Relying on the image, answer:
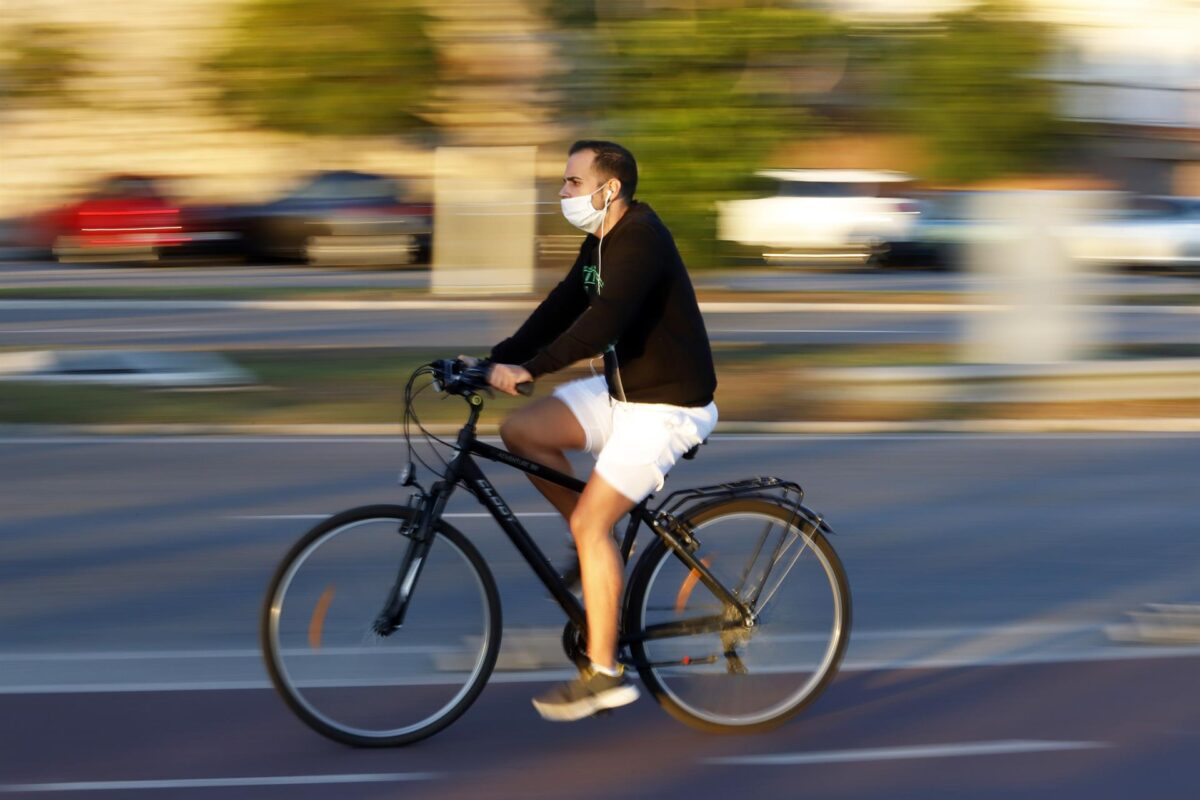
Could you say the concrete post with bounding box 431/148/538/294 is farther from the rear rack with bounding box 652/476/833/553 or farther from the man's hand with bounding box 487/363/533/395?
the man's hand with bounding box 487/363/533/395

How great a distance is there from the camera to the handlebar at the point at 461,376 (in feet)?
15.6

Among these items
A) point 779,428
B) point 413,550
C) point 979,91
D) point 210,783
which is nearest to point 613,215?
point 413,550

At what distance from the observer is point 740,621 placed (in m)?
5.11

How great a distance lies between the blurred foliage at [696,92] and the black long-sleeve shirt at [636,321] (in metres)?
8.44

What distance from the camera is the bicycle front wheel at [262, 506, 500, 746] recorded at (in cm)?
475

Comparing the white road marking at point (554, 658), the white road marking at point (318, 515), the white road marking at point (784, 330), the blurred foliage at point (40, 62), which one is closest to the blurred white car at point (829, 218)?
the white road marking at point (784, 330)

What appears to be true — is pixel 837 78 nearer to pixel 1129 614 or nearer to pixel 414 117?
pixel 414 117

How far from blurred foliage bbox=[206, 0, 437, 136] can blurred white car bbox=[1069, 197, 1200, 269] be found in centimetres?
1628

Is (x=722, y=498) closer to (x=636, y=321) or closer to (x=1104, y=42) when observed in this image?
(x=636, y=321)

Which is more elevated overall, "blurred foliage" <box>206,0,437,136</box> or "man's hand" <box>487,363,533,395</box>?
"blurred foliage" <box>206,0,437,136</box>

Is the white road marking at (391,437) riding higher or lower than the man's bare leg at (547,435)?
lower

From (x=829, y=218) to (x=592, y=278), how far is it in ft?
73.4

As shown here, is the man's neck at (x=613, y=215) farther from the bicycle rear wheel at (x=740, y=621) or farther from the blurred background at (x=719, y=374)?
the blurred background at (x=719, y=374)

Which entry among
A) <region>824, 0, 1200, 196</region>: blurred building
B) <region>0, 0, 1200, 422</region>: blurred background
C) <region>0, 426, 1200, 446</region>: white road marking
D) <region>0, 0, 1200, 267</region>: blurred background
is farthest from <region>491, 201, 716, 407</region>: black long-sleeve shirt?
<region>824, 0, 1200, 196</region>: blurred building
